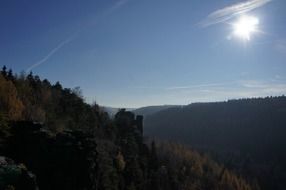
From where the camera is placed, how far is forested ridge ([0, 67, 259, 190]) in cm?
5947

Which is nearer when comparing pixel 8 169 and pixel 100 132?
pixel 8 169

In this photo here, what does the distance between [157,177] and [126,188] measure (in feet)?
82.7

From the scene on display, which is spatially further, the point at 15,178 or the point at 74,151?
the point at 74,151

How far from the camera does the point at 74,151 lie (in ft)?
204

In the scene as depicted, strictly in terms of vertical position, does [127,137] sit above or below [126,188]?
above

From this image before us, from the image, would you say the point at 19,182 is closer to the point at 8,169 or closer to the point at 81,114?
the point at 8,169

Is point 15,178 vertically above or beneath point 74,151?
beneath

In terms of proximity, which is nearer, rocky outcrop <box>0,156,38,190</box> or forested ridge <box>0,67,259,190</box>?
rocky outcrop <box>0,156,38,190</box>

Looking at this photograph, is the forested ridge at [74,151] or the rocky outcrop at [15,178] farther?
the forested ridge at [74,151]

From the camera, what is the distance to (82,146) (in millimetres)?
63062

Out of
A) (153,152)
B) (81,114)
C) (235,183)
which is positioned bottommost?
(235,183)

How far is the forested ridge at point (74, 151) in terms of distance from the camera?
2341 inches

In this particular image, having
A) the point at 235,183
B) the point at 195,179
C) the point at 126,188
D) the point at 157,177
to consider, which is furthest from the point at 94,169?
the point at 235,183

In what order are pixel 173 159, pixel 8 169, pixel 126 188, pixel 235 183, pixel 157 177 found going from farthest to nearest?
pixel 235 183
pixel 173 159
pixel 157 177
pixel 126 188
pixel 8 169
